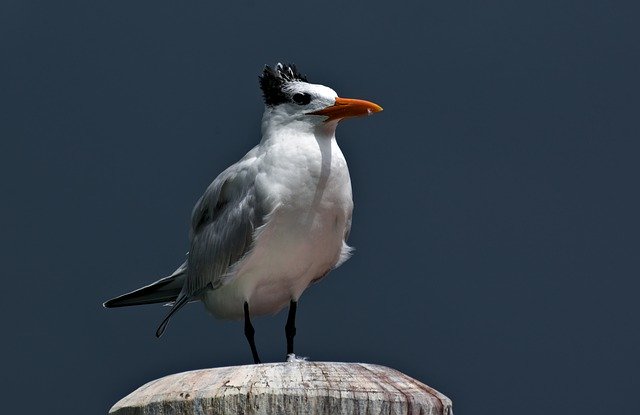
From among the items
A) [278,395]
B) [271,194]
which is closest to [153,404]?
[278,395]

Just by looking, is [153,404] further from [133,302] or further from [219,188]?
[133,302]

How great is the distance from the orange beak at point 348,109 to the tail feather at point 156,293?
1.76 meters

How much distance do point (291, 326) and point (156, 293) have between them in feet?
4.01

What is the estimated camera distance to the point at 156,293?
7.85 metres

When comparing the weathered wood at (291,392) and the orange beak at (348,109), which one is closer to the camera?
the weathered wood at (291,392)

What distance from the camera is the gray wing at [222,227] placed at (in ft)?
22.5

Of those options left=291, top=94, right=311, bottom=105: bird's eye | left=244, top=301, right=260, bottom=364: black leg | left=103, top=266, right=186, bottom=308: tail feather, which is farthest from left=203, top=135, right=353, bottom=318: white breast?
left=103, top=266, right=186, bottom=308: tail feather

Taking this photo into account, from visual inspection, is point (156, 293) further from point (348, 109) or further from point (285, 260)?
point (348, 109)

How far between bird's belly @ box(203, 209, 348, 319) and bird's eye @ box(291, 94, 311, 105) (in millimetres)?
753

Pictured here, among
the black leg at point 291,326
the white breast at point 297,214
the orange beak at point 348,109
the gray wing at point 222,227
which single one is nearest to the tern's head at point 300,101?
the orange beak at point 348,109

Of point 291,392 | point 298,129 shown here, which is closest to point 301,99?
point 298,129

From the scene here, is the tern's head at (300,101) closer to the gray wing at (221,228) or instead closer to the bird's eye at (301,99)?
the bird's eye at (301,99)

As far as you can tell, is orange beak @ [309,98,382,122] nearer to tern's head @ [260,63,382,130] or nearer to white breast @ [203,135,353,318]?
tern's head @ [260,63,382,130]

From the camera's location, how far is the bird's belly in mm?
6707
